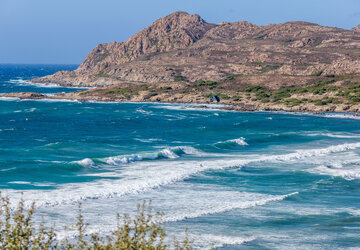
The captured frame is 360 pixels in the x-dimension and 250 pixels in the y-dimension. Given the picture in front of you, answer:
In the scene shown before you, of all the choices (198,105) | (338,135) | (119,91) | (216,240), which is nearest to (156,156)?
(216,240)

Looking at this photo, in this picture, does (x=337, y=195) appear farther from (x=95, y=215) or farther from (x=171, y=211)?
(x=95, y=215)

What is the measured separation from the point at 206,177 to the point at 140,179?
535 centimetres

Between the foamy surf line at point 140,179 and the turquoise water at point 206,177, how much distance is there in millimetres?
83

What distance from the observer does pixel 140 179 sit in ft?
128

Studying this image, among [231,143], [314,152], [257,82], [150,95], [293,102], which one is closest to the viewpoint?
[314,152]

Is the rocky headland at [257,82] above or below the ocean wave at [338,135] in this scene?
above

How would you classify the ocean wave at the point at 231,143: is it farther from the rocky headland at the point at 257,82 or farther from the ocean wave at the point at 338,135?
the rocky headland at the point at 257,82

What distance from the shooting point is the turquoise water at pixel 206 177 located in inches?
1035

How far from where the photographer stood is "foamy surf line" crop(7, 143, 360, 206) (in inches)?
1281

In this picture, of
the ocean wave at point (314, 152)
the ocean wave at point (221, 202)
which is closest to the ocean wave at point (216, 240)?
the ocean wave at point (221, 202)

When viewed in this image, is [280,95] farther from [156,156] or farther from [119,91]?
[156,156]

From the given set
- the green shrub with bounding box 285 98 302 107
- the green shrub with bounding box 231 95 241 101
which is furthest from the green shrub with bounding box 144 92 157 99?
the green shrub with bounding box 285 98 302 107

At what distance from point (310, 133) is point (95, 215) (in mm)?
49752

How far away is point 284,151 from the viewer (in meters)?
54.5
